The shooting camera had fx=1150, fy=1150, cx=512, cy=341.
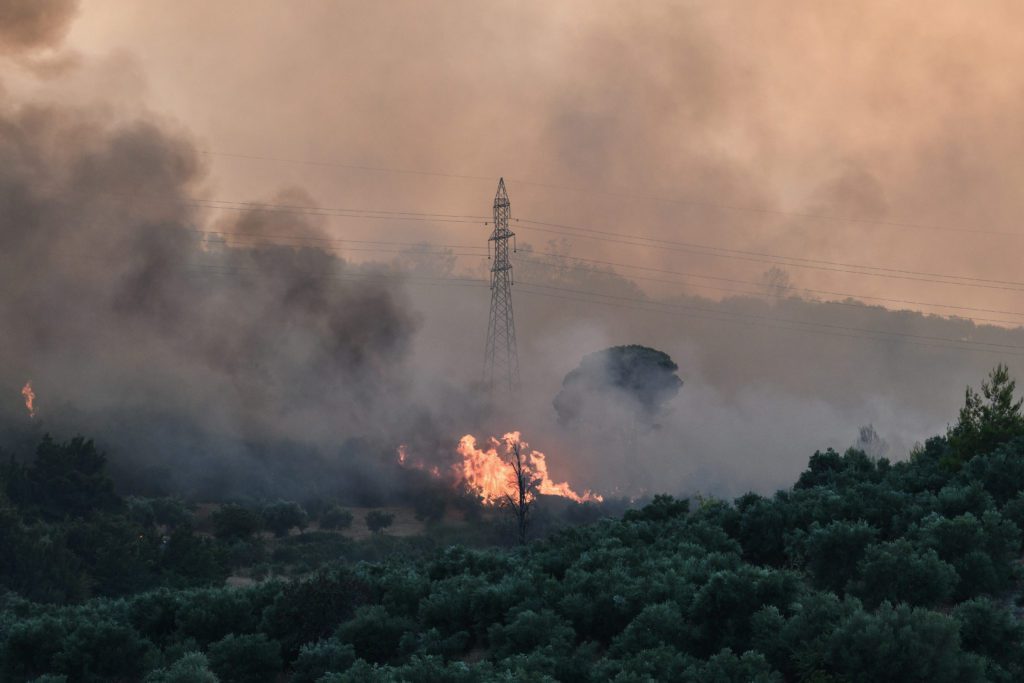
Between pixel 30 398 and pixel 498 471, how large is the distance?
48766 millimetres

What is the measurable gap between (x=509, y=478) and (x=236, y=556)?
3355cm

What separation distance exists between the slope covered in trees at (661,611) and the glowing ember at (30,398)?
81581 millimetres

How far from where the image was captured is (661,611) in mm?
24062

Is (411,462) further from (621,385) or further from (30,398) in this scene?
(30,398)

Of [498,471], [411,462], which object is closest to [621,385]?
[498,471]

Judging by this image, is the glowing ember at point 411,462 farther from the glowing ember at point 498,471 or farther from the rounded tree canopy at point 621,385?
the rounded tree canopy at point 621,385

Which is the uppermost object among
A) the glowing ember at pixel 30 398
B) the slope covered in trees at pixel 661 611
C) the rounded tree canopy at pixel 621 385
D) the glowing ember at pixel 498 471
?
the rounded tree canopy at pixel 621 385

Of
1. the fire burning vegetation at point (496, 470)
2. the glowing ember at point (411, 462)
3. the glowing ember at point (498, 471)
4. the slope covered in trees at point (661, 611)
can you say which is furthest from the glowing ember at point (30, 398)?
the slope covered in trees at point (661, 611)

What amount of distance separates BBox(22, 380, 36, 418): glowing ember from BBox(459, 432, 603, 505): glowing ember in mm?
43010

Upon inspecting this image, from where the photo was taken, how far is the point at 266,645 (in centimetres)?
2794

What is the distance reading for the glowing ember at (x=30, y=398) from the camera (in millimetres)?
114750

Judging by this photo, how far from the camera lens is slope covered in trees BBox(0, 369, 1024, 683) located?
69.4 feet

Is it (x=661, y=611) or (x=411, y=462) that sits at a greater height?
(x=411, y=462)

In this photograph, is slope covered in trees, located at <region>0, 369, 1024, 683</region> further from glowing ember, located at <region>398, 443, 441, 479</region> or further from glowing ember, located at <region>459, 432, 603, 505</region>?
glowing ember, located at <region>398, 443, 441, 479</region>
